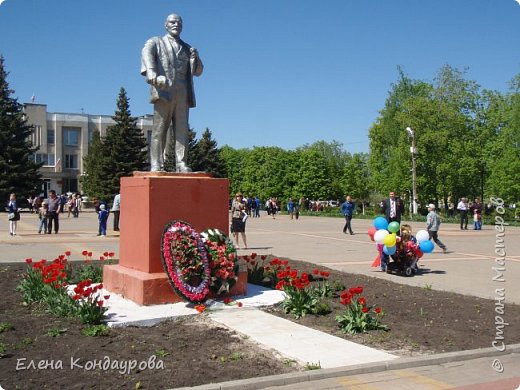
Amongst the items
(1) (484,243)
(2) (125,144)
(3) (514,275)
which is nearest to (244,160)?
(2) (125,144)

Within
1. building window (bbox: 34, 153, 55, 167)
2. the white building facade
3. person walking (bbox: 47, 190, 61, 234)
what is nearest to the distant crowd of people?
person walking (bbox: 47, 190, 61, 234)

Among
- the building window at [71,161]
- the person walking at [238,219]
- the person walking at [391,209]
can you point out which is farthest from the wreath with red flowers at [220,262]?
the building window at [71,161]

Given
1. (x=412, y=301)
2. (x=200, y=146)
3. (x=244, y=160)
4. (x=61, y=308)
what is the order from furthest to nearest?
(x=244, y=160)
(x=200, y=146)
(x=412, y=301)
(x=61, y=308)

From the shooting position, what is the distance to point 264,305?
28.0 feet

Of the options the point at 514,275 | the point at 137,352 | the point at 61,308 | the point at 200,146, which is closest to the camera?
the point at 137,352

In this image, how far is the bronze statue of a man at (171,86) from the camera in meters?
9.50

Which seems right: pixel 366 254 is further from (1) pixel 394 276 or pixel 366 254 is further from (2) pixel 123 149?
→ (2) pixel 123 149

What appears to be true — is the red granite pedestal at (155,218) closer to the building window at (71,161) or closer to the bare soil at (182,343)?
the bare soil at (182,343)

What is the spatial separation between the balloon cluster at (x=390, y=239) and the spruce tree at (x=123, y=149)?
145 feet

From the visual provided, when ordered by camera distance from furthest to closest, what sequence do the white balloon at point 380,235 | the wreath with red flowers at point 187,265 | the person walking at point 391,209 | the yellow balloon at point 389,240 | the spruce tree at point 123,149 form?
the spruce tree at point 123,149 → the person walking at point 391,209 → the white balloon at point 380,235 → the yellow balloon at point 389,240 → the wreath with red flowers at point 187,265

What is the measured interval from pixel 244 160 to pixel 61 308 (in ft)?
280

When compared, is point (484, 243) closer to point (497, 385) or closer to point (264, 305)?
point (264, 305)

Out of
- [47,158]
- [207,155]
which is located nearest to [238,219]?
[207,155]

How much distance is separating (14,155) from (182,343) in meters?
47.7
